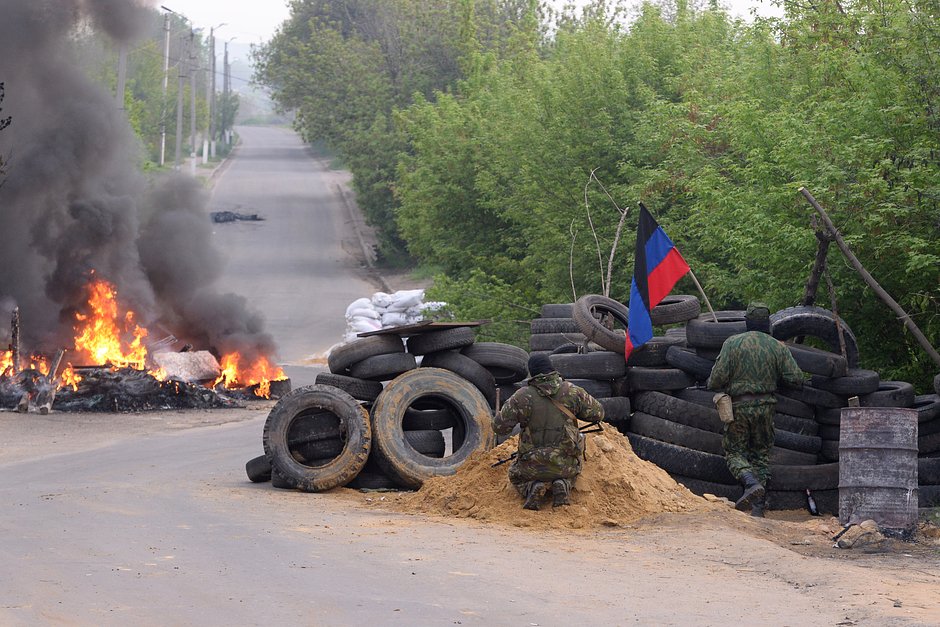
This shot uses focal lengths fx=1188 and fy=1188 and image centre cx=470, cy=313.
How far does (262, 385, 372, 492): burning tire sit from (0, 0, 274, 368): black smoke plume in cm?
1277

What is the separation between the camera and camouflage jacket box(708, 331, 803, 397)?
10.7m

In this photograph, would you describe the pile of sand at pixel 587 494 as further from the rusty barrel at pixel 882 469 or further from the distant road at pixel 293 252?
the distant road at pixel 293 252

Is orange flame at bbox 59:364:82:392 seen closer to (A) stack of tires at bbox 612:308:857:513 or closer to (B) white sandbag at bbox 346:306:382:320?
(B) white sandbag at bbox 346:306:382:320

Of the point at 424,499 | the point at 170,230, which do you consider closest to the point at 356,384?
the point at 424,499

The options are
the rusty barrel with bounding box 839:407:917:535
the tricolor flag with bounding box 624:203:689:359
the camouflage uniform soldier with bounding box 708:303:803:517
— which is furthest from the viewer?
the tricolor flag with bounding box 624:203:689:359

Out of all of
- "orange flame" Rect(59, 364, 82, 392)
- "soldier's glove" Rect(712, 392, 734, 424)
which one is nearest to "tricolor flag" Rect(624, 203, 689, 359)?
"soldier's glove" Rect(712, 392, 734, 424)

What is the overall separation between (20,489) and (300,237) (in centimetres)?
4649

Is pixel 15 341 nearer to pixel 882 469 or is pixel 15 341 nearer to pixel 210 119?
pixel 882 469

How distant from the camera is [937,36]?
13.8 metres

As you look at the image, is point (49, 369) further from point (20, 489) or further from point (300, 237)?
point (300, 237)

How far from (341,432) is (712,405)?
3696 mm

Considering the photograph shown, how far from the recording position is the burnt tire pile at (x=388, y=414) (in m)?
11.9

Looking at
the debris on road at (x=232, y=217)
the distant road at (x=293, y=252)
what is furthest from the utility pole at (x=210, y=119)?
the debris on road at (x=232, y=217)

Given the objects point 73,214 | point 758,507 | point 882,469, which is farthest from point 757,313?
point 73,214
